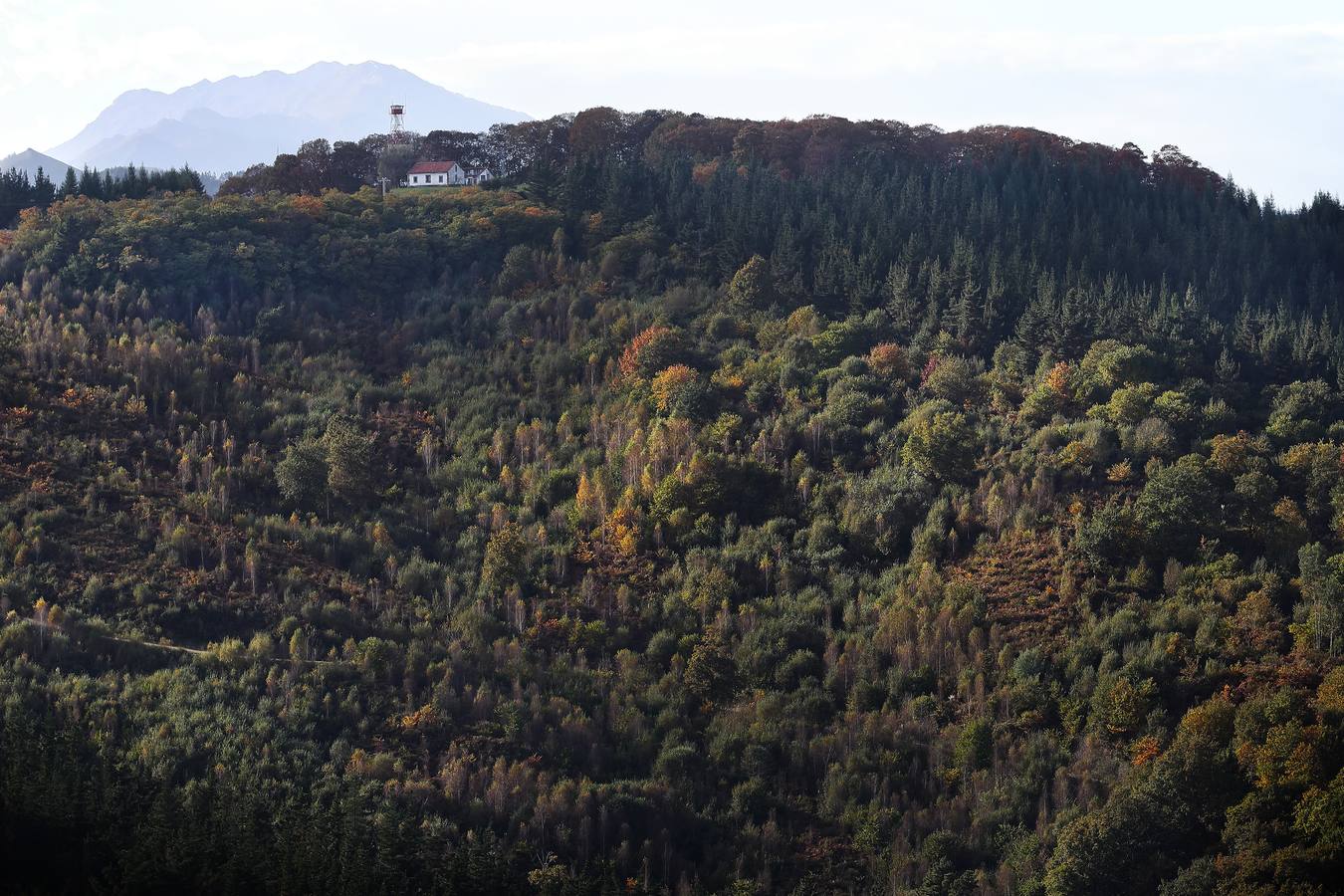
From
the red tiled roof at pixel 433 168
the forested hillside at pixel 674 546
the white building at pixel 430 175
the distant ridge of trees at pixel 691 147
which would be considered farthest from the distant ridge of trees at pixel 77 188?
the red tiled roof at pixel 433 168

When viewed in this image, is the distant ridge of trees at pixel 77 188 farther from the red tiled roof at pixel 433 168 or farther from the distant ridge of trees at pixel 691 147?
the red tiled roof at pixel 433 168

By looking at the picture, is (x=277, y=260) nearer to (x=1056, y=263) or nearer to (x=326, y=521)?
(x=326, y=521)

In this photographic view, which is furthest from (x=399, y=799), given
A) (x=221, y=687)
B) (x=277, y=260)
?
(x=277, y=260)

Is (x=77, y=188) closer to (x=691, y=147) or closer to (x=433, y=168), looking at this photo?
(x=433, y=168)

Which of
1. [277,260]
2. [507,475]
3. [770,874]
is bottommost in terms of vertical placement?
[770,874]

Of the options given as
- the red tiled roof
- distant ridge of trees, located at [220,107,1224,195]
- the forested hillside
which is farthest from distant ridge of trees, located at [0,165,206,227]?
the red tiled roof

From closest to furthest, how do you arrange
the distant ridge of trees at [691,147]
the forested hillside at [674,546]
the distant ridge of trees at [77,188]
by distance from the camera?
the forested hillside at [674,546]
the distant ridge of trees at [77,188]
the distant ridge of trees at [691,147]

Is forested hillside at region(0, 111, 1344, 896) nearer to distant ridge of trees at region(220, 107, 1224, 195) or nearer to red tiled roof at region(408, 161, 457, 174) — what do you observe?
distant ridge of trees at region(220, 107, 1224, 195)

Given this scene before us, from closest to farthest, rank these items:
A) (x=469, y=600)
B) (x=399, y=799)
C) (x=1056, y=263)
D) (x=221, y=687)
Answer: (x=399, y=799) < (x=221, y=687) < (x=469, y=600) < (x=1056, y=263)

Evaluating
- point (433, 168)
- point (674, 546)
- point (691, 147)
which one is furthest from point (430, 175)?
point (674, 546)
